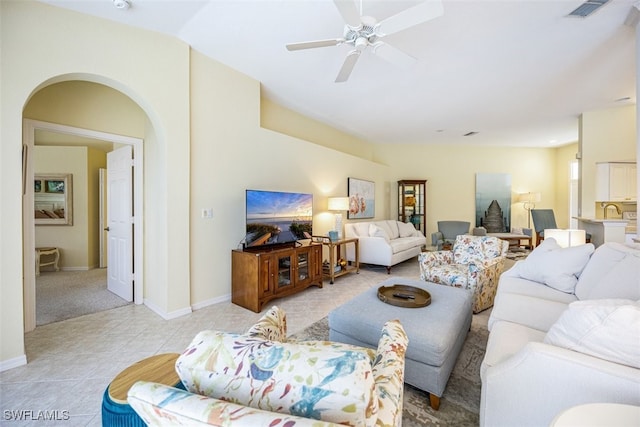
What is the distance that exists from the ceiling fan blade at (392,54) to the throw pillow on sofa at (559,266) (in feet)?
6.90

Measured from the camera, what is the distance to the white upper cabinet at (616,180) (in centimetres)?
445

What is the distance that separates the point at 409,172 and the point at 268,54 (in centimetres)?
527

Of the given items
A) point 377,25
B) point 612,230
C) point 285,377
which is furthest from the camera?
point 612,230

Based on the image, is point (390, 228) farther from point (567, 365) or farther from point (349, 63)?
point (567, 365)

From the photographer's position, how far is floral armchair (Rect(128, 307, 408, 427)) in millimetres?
591

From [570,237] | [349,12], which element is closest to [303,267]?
[349,12]

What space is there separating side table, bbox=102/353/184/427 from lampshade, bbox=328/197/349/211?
11.7ft

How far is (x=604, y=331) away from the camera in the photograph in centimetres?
101

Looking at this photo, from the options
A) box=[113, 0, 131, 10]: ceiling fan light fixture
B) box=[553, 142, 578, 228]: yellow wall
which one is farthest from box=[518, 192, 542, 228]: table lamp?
box=[113, 0, 131, 10]: ceiling fan light fixture

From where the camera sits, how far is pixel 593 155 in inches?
179

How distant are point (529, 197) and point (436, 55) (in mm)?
5913

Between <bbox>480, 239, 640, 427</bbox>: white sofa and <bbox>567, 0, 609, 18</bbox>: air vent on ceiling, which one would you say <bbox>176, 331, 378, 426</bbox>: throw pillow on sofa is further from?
<bbox>567, 0, 609, 18</bbox>: air vent on ceiling

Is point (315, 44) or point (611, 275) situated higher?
point (315, 44)

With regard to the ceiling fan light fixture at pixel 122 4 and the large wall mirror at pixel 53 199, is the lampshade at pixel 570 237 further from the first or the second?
the large wall mirror at pixel 53 199
